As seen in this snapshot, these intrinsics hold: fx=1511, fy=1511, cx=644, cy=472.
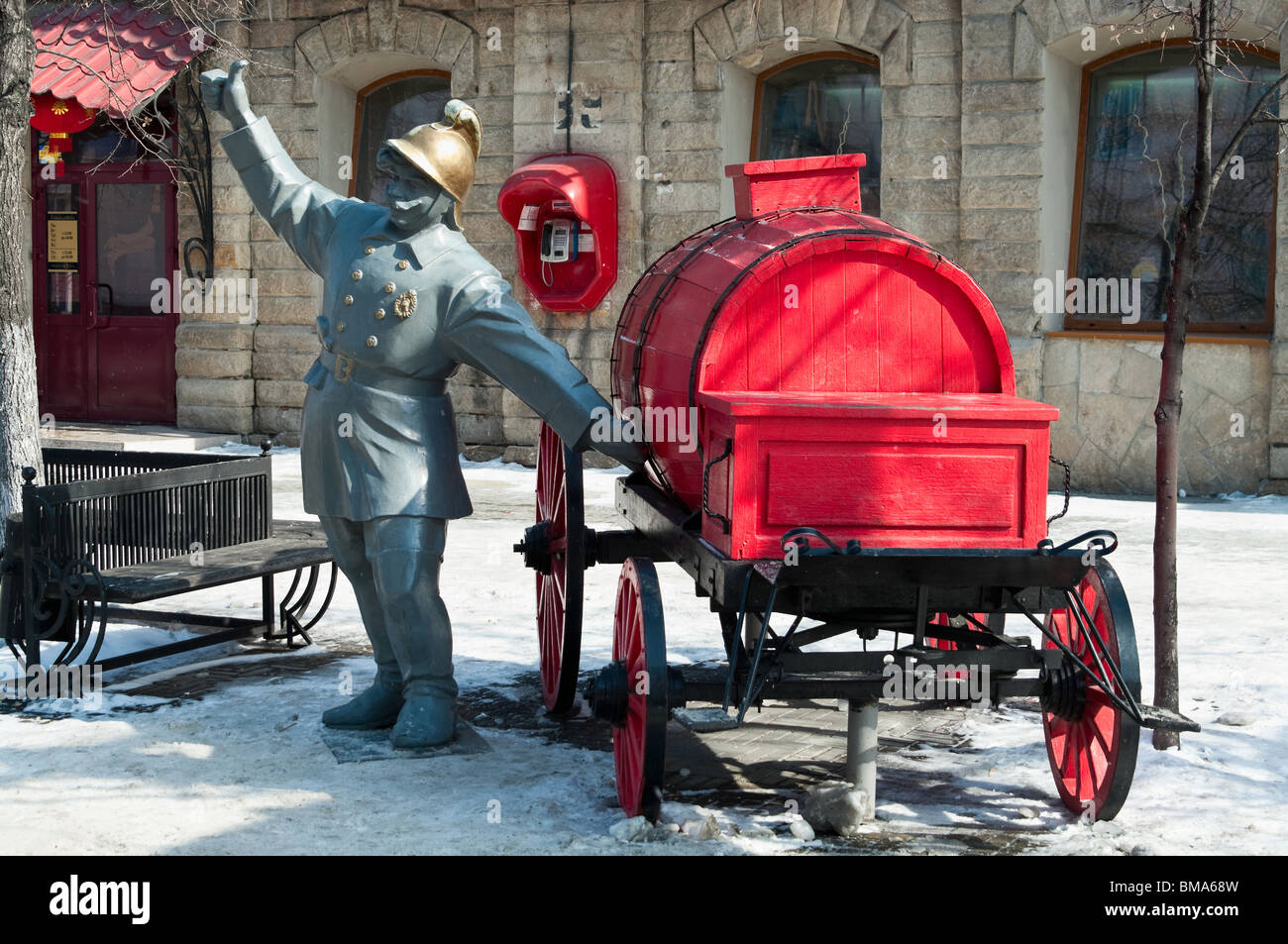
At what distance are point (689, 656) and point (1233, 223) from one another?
21.2 ft

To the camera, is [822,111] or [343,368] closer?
[343,368]

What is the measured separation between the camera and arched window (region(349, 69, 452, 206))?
13.3 meters

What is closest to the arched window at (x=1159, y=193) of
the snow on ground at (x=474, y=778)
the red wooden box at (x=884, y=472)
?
the snow on ground at (x=474, y=778)

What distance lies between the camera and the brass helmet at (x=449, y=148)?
4961 millimetres

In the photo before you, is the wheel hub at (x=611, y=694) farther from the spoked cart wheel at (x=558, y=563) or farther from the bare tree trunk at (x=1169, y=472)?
the bare tree trunk at (x=1169, y=472)

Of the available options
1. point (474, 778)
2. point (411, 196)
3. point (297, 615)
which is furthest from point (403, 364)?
point (297, 615)

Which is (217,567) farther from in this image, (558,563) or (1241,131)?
(1241,131)

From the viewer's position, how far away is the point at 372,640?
530cm

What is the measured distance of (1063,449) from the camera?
11.1 m

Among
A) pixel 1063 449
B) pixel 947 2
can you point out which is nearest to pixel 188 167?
pixel 947 2

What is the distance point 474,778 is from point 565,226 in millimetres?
7772

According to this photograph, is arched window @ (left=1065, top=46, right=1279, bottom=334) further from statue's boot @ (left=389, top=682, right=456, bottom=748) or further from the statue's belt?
statue's boot @ (left=389, top=682, right=456, bottom=748)

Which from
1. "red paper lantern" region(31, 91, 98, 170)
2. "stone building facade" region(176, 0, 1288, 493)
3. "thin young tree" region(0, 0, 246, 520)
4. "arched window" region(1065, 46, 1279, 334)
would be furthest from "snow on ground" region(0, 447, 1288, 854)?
"red paper lantern" region(31, 91, 98, 170)
